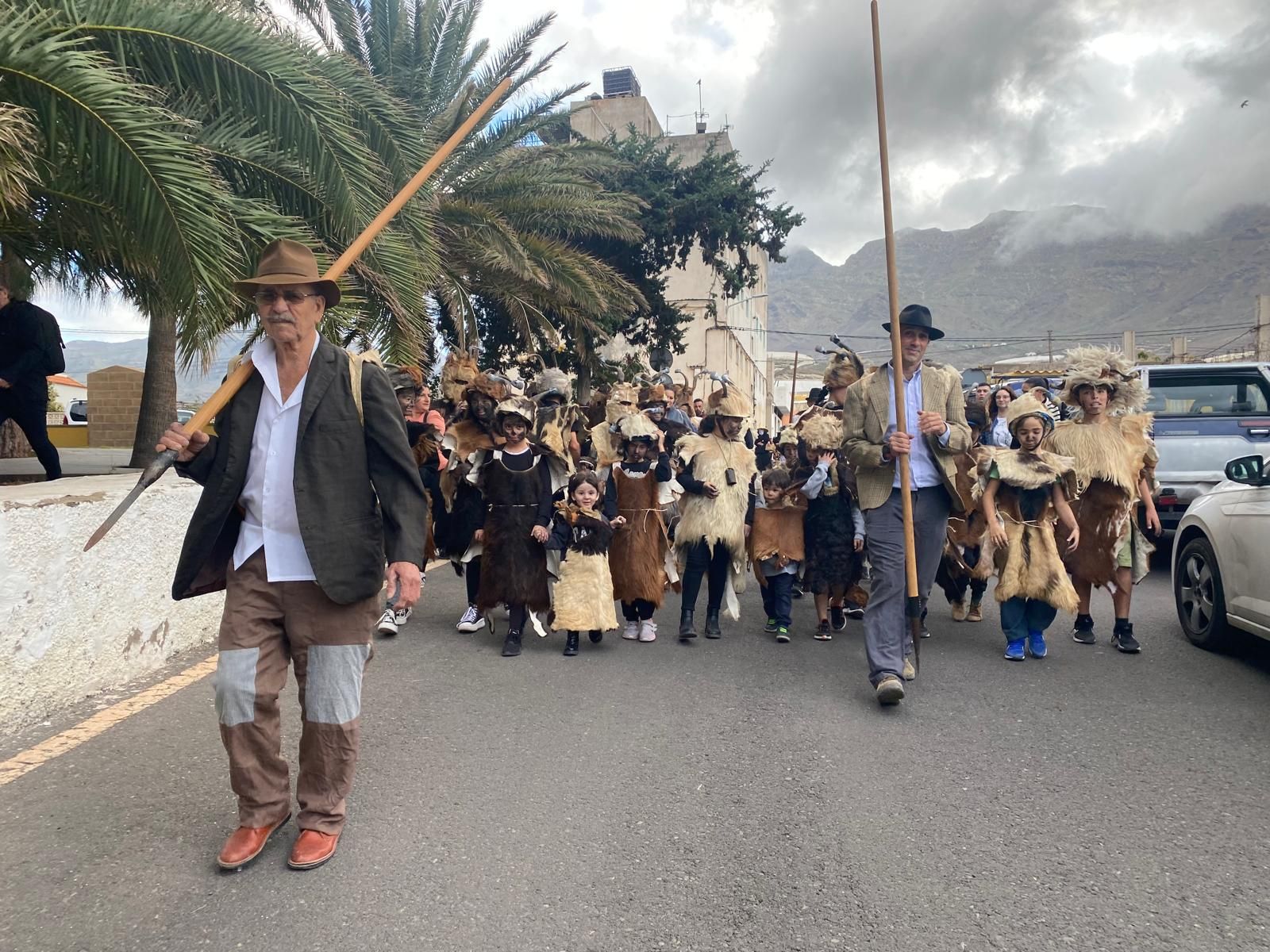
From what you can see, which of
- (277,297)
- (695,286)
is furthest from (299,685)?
(695,286)

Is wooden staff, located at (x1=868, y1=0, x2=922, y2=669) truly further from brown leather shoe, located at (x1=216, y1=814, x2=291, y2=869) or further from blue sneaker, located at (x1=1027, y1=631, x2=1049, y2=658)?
brown leather shoe, located at (x1=216, y1=814, x2=291, y2=869)

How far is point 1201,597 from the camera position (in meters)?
6.38

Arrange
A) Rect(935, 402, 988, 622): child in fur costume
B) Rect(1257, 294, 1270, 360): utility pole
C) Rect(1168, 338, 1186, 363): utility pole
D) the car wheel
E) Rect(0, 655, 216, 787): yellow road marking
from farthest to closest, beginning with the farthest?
1. Rect(1168, 338, 1186, 363): utility pole
2. Rect(1257, 294, 1270, 360): utility pole
3. Rect(935, 402, 988, 622): child in fur costume
4. the car wheel
5. Rect(0, 655, 216, 787): yellow road marking

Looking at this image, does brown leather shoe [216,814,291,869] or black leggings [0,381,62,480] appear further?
black leggings [0,381,62,480]

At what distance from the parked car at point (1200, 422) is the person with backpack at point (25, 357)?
31.0ft

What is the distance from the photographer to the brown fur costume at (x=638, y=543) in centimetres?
686

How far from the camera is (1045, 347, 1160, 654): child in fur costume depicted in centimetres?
646

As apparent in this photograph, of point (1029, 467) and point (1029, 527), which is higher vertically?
point (1029, 467)

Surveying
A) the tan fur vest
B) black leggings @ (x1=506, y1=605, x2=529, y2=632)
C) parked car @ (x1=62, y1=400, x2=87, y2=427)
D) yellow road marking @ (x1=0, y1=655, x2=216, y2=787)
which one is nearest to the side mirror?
the tan fur vest

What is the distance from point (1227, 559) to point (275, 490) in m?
5.50

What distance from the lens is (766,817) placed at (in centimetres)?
366

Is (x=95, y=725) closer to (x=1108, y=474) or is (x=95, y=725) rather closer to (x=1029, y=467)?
(x=1029, y=467)

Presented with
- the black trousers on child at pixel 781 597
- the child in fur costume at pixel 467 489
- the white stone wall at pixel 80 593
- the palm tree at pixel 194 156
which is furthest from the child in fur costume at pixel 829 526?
the white stone wall at pixel 80 593

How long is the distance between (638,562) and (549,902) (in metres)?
3.97
